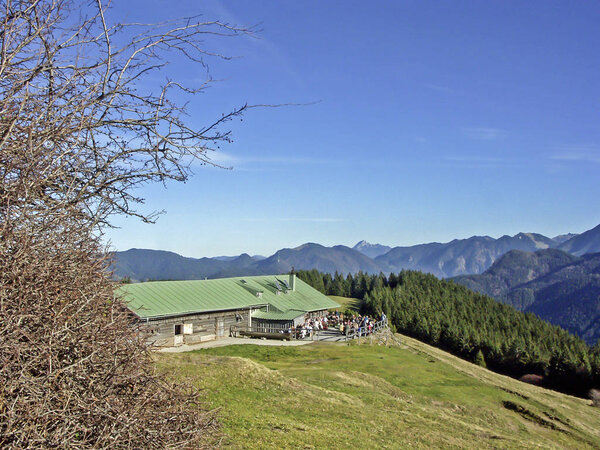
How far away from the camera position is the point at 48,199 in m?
5.08

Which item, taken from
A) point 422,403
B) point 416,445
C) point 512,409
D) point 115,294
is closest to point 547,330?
point 512,409

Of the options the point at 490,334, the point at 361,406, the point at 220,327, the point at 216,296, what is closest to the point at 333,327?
the point at 220,327

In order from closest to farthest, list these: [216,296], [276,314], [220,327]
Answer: [220,327] < [216,296] < [276,314]

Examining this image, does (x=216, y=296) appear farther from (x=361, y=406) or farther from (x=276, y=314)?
(x=361, y=406)

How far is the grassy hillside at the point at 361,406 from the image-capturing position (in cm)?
1405

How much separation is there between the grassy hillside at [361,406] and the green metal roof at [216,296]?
27.4ft

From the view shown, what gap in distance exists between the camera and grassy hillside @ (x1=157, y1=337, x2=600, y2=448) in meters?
14.1

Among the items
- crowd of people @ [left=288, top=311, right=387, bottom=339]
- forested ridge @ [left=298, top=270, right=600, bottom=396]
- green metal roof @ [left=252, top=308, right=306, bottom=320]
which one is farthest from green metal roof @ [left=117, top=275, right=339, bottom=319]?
forested ridge @ [left=298, top=270, right=600, bottom=396]

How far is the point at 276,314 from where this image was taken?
52031 mm

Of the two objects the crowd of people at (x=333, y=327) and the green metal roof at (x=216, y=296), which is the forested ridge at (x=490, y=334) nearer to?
the crowd of people at (x=333, y=327)

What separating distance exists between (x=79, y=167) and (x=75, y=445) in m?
3.25

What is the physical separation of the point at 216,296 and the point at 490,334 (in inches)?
1862

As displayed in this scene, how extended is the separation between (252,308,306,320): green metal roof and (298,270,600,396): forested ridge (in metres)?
24.4

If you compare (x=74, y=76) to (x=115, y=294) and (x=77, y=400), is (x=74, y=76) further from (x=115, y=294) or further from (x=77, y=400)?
(x=77, y=400)
